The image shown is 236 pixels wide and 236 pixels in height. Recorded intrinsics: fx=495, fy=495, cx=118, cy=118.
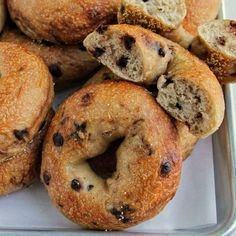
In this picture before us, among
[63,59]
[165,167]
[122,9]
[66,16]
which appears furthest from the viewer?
[63,59]

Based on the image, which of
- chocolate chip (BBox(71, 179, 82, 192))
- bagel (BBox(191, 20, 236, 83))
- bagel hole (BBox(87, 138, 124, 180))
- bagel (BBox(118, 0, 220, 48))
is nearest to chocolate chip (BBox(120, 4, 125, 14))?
bagel (BBox(118, 0, 220, 48))

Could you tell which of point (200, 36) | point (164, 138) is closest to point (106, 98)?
point (164, 138)

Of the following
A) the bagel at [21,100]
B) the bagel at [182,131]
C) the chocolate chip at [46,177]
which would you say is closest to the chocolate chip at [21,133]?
the bagel at [21,100]

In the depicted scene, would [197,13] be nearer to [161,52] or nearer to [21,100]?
[161,52]

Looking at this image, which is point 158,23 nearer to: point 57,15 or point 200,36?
point 200,36

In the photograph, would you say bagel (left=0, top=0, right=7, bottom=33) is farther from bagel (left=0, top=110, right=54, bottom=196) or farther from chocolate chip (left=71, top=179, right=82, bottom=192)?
chocolate chip (left=71, top=179, right=82, bottom=192)

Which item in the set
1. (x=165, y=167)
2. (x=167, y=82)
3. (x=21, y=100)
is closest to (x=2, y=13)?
(x=21, y=100)
